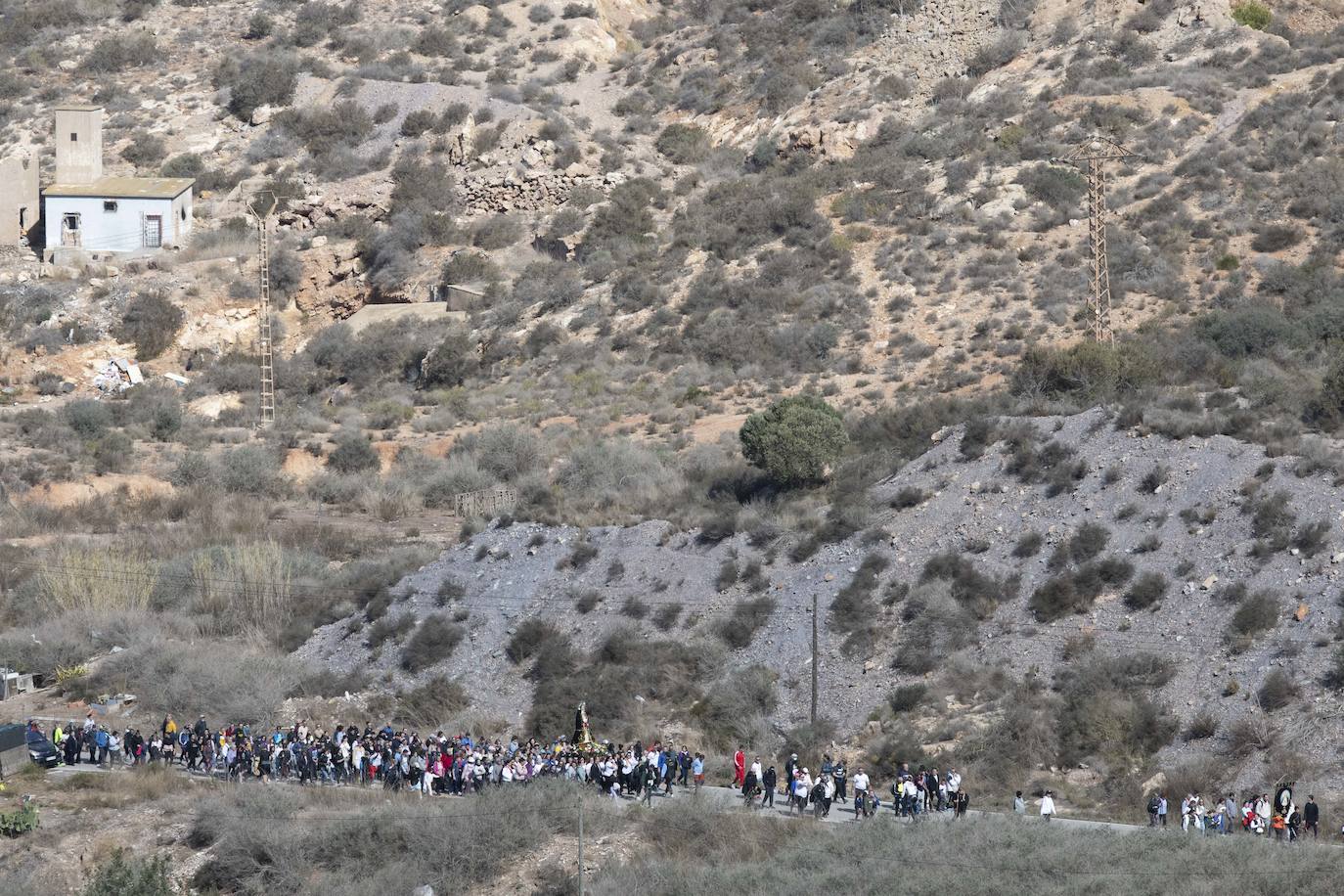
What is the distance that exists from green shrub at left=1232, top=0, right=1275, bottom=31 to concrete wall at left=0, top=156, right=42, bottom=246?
44249 millimetres

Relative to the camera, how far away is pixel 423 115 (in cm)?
7356

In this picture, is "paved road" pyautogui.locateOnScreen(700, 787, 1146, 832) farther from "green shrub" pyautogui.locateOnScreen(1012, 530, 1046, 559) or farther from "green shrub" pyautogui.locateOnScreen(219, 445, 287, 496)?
"green shrub" pyautogui.locateOnScreen(219, 445, 287, 496)

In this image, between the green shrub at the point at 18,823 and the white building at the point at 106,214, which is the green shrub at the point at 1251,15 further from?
the green shrub at the point at 18,823

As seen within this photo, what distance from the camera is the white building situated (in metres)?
67.8

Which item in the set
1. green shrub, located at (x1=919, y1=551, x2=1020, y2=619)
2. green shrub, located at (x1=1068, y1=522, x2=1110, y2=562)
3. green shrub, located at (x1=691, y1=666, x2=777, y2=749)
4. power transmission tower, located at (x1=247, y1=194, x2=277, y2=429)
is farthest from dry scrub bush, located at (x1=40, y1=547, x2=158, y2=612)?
green shrub, located at (x1=1068, y1=522, x2=1110, y2=562)

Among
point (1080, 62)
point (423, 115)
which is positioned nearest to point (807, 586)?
point (1080, 62)

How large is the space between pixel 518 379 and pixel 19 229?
72.2 feet

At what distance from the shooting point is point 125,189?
6850 cm

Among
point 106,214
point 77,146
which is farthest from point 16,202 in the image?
point 106,214

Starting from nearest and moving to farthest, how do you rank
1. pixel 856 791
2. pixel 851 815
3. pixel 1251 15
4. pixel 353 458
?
pixel 856 791, pixel 851 815, pixel 353 458, pixel 1251 15

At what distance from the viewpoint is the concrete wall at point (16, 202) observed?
68375 millimetres

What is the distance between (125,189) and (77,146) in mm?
2717

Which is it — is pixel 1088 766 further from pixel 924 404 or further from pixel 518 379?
pixel 518 379

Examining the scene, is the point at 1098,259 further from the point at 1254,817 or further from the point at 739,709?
the point at 1254,817
